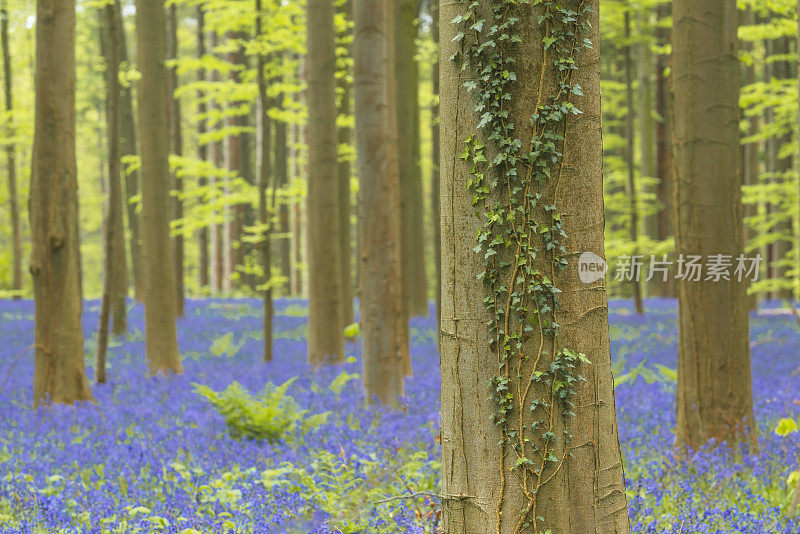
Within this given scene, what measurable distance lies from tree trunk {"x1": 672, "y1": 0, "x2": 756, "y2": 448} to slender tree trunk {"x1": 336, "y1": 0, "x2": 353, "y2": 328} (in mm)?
8538

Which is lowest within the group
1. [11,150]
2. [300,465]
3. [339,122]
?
[300,465]

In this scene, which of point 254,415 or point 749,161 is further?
point 749,161

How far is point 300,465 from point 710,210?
4089 millimetres

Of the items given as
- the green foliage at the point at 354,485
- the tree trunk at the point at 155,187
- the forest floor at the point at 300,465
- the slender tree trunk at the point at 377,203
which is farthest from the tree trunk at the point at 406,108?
the green foliage at the point at 354,485

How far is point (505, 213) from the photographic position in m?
3.18

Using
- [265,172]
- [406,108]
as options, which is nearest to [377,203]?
[265,172]

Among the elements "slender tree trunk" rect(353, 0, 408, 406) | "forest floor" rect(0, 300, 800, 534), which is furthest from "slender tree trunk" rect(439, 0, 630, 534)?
"slender tree trunk" rect(353, 0, 408, 406)

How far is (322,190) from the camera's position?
37.3 feet

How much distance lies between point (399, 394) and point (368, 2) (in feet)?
14.9

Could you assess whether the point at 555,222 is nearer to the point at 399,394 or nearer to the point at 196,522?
the point at 196,522

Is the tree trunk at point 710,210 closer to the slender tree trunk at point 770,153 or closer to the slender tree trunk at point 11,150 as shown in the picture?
the slender tree trunk at point 770,153

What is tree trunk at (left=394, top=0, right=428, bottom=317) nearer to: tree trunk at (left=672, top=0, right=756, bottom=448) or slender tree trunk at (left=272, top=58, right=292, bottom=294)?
slender tree trunk at (left=272, top=58, right=292, bottom=294)

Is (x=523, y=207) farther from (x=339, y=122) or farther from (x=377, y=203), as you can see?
(x=339, y=122)

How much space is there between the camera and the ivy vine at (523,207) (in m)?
3.16
